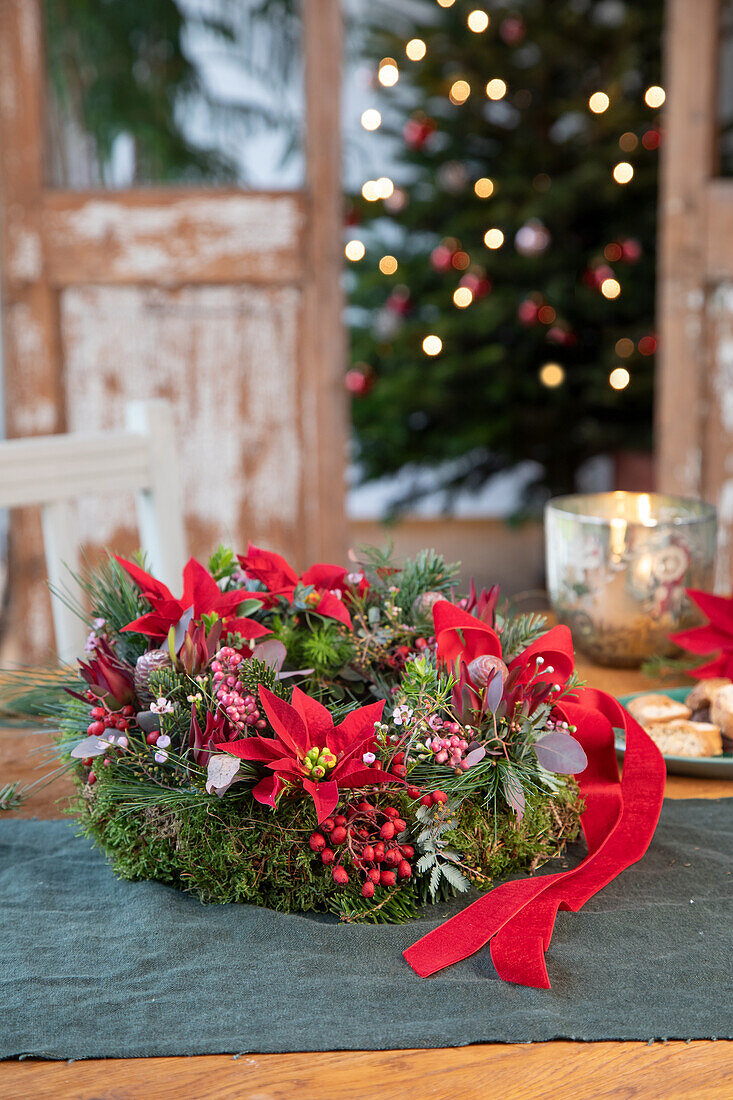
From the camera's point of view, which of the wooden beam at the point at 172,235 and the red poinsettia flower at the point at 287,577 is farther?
the wooden beam at the point at 172,235

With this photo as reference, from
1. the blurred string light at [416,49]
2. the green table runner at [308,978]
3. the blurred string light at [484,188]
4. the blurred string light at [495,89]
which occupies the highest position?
the blurred string light at [416,49]

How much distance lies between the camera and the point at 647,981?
400 millimetres

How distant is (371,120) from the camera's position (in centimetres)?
330

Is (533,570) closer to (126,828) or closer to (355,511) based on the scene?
(355,511)

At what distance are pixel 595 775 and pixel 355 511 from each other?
12.2 feet

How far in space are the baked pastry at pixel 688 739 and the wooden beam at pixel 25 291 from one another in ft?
5.47

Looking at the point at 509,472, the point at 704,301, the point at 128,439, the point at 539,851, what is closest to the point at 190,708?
the point at 539,851

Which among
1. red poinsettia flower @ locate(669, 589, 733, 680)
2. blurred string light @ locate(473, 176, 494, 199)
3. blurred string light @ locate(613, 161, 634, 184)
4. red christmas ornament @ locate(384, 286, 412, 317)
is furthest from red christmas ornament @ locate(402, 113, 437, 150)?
red poinsettia flower @ locate(669, 589, 733, 680)

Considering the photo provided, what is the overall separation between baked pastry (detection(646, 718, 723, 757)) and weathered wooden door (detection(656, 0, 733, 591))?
1505 millimetres

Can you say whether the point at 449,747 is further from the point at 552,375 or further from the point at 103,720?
the point at 552,375

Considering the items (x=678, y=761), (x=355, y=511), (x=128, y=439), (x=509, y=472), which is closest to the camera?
(x=678, y=761)

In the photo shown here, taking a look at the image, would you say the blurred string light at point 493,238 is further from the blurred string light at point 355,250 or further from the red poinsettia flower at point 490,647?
the red poinsettia flower at point 490,647

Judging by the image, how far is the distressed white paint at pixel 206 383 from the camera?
2064mm

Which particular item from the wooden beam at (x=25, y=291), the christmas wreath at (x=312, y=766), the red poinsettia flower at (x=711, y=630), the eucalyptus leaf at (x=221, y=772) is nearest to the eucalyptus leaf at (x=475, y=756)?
the christmas wreath at (x=312, y=766)
